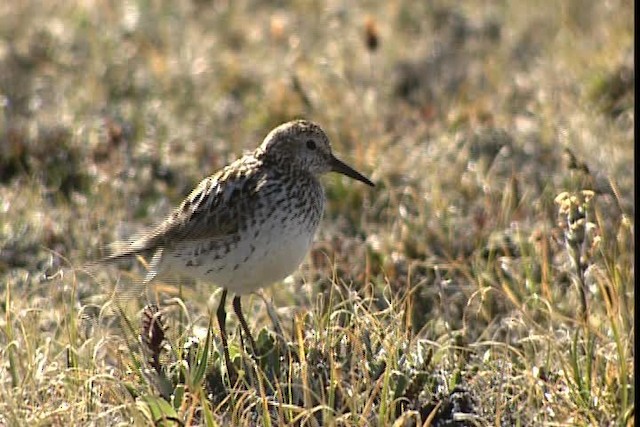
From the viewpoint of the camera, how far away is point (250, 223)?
19.7 feet

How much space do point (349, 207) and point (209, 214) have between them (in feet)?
7.28

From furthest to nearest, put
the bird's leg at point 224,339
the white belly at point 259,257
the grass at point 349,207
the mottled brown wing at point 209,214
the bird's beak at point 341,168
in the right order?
the bird's beak at point 341,168, the mottled brown wing at point 209,214, the white belly at point 259,257, the bird's leg at point 224,339, the grass at point 349,207

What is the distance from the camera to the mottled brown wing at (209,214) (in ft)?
20.0

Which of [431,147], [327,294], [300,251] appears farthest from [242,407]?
[431,147]

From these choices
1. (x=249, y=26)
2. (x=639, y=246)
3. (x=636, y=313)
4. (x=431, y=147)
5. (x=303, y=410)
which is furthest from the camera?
(x=249, y=26)

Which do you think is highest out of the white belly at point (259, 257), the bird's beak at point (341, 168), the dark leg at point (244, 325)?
the bird's beak at point (341, 168)

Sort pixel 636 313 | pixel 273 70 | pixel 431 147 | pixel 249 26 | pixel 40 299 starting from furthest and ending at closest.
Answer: pixel 249 26, pixel 273 70, pixel 431 147, pixel 40 299, pixel 636 313

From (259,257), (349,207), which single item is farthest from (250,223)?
(349,207)

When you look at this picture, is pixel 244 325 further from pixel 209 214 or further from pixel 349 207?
pixel 349 207

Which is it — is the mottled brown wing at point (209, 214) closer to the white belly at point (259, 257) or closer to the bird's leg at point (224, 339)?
the white belly at point (259, 257)

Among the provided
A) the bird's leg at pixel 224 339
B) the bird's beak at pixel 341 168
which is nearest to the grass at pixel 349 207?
the bird's leg at pixel 224 339

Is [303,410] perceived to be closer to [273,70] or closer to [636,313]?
[636,313]

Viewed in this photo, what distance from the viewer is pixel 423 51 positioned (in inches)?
427

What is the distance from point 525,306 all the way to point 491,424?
1027 mm
